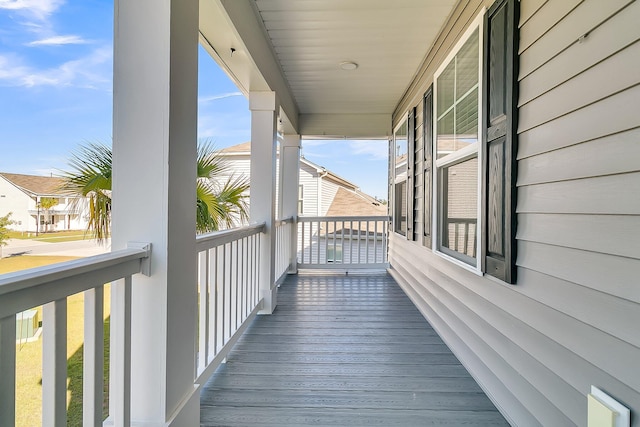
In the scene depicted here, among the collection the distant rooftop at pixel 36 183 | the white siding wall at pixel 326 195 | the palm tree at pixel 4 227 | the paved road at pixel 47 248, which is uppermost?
the white siding wall at pixel 326 195

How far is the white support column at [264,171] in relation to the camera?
326cm

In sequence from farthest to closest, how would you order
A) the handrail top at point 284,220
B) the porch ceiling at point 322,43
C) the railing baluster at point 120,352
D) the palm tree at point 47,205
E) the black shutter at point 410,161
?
the handrail top at point 284,220
the black shutter at point 410,161
the porch ceiling at point 322,43
the railing baluster at point 120,352
the palm tree at point 47,205

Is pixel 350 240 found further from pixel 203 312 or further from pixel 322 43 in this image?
pixel 203 312

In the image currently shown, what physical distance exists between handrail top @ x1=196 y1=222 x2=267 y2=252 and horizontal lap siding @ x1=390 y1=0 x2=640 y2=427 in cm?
162

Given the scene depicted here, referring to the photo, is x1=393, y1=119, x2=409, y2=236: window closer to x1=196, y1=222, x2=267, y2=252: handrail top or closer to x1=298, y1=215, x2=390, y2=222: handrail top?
x1=298, y1=215, x2=390, y2=222: handrail top

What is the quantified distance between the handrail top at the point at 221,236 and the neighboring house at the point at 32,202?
2.04ft

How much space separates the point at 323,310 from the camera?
3.43 metres

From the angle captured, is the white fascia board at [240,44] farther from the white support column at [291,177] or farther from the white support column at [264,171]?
the white support column at [291,177]

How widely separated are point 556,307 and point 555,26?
1.12 metres

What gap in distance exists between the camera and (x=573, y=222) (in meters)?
1.21

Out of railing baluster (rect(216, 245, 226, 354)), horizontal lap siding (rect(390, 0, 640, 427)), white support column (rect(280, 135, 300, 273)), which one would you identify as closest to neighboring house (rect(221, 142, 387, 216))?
white support column (rect(280, 135, 300, 273))

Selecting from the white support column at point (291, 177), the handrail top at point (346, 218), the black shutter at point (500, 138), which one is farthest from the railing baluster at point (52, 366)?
the handrail top at point (346, 218)

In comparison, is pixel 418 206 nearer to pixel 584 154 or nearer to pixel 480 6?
pixel 480 6

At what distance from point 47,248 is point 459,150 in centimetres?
232
